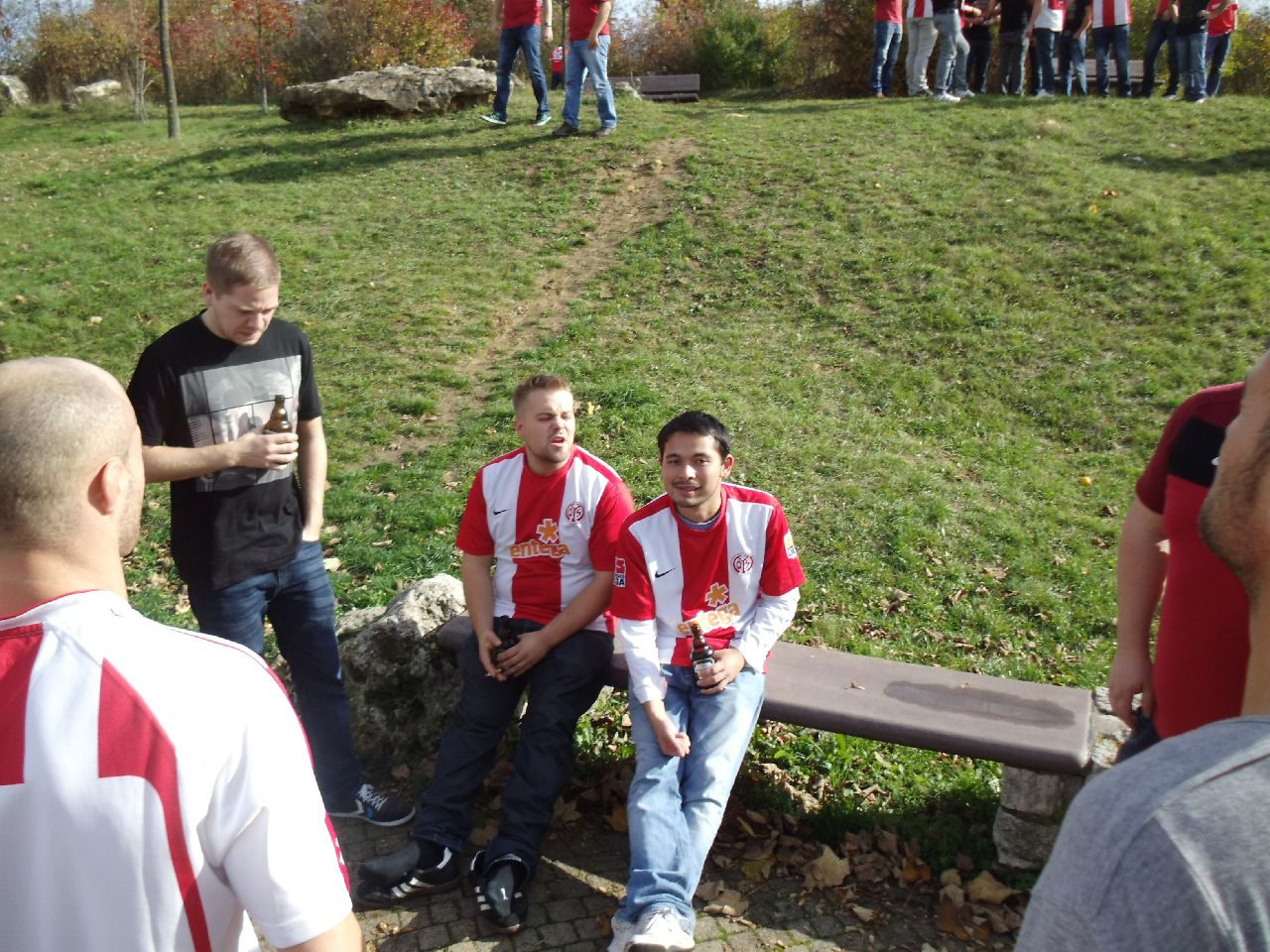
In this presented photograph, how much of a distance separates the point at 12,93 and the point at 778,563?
20.9 metres

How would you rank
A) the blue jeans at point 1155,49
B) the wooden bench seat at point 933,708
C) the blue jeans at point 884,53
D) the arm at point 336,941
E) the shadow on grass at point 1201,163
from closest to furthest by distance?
the arm at point 336,941 → the wooden bench seat at point 933,708 → the shadow on grass at point 1201,163 → the blue jeans at point 1155,49 → the blue jeans at point 884,53

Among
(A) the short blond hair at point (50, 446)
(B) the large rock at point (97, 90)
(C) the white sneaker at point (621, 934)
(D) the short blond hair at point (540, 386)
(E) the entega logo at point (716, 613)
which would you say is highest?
(B) the large rock at point (97, 90)

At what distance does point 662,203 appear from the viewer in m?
10.4

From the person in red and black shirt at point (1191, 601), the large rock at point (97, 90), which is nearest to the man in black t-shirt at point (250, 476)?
the person in red and black shirt at point (1191, 601)

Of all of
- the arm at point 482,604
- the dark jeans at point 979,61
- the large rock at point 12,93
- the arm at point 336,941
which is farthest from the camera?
the large rock at point 12,93

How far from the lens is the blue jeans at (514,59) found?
12234 millimetres

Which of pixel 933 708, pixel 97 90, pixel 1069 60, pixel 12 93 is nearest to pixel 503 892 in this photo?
pixel 933 708

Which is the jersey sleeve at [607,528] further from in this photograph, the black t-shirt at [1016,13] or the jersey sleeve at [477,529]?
the black t-shirt at [1016,13]

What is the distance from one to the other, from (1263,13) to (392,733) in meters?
22.3

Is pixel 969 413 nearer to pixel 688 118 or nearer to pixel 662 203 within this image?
pixel 662 203

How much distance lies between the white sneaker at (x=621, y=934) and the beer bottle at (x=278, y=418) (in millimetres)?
1935

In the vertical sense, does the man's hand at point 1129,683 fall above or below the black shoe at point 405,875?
above

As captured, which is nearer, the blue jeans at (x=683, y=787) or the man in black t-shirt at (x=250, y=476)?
the blue jeans at (x=683, y=787)

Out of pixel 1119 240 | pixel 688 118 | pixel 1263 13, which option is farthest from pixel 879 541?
pixel 1263 13
